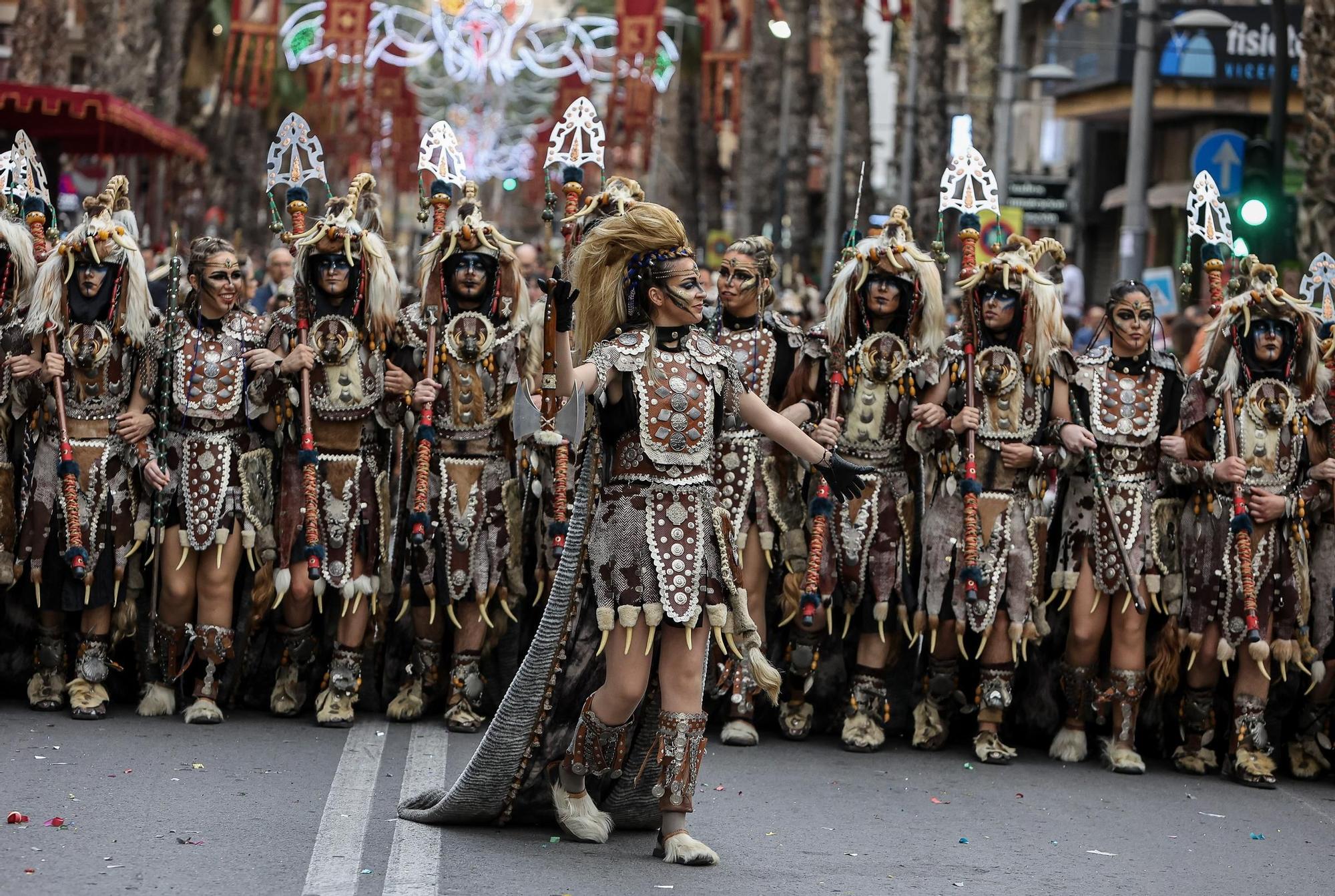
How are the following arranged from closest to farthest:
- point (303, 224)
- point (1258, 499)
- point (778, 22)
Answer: point (1258, 499) → point (303, 224) → point (778, 22)

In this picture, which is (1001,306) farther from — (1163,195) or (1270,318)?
(1163,195)

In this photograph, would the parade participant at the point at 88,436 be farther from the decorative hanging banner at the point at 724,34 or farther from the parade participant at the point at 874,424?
the decorative hanging banner at the point at 724,34

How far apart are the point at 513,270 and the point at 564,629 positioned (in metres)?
2.75

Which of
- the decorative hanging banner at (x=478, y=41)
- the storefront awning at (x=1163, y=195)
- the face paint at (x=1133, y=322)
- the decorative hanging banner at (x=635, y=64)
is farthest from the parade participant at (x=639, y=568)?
the decorative hanging banner at (x=478, y=41)

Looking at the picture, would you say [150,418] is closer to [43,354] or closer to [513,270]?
[43,354]

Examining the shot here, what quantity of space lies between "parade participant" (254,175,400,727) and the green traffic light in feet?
28.8

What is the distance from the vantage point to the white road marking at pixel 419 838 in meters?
6.05

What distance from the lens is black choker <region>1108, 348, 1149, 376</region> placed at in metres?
8.83

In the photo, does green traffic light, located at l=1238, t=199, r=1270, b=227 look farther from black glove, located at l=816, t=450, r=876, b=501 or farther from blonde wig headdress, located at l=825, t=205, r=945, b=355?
black glove, located at l=816, t=450, r=876, b=501

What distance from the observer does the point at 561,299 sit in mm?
6168

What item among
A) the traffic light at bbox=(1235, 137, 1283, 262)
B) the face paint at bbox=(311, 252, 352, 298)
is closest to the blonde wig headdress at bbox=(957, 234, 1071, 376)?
the face paint at bbox=(311, 252, 352, 298)

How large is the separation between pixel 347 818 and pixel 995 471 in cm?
339

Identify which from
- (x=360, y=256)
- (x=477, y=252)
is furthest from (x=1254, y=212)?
(x=360, y=256)

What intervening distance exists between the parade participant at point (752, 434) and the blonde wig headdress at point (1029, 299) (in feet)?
2.85
